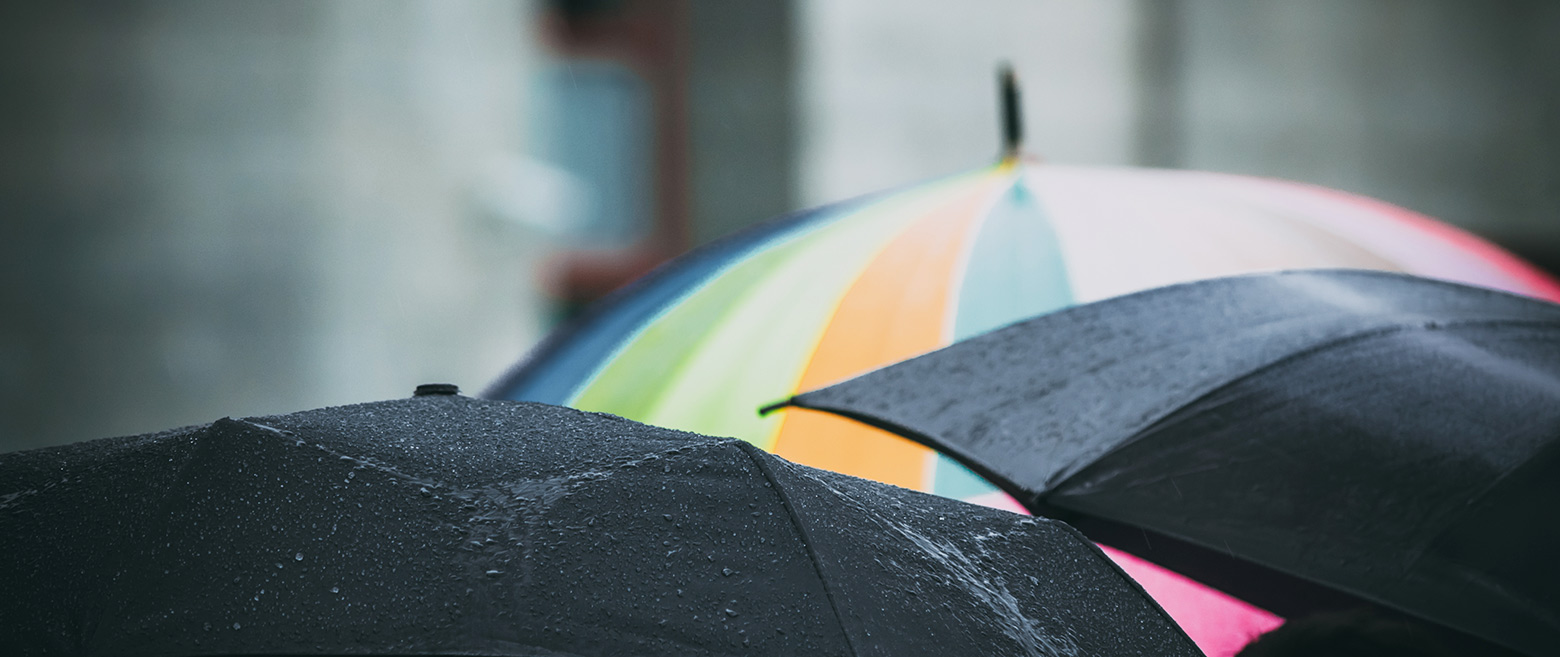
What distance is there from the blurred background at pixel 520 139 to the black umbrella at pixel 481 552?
4521 millimetres

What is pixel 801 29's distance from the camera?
6.62 meters

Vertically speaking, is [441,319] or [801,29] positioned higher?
[801,29]

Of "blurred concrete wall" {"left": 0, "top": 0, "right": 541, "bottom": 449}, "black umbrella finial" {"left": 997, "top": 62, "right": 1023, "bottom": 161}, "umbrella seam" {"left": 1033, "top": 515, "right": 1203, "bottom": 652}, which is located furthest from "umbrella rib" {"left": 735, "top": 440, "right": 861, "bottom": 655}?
"blurred concrete wall" {"left": 0, "top": 0, "right": 541, "bottom": 449}

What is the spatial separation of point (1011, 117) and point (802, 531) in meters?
2.28

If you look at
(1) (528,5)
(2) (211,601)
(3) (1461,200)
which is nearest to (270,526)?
(2) (211,601)

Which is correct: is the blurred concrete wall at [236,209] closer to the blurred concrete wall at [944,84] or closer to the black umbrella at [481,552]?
the blurred concrete wall at [944,84]

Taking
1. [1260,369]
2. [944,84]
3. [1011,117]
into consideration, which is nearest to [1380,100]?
[944,84]

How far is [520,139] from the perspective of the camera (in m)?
6.55

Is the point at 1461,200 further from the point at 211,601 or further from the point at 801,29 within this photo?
the point at 211,601

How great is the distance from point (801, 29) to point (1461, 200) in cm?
378

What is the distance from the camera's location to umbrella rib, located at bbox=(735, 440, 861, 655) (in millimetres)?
1390

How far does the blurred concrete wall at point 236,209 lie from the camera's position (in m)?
5.72

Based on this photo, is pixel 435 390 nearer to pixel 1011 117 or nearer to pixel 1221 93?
pixel 1011 117

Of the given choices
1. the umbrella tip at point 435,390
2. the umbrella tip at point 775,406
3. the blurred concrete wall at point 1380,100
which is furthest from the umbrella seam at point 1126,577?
the blurred concrete wall at point 1380,100
